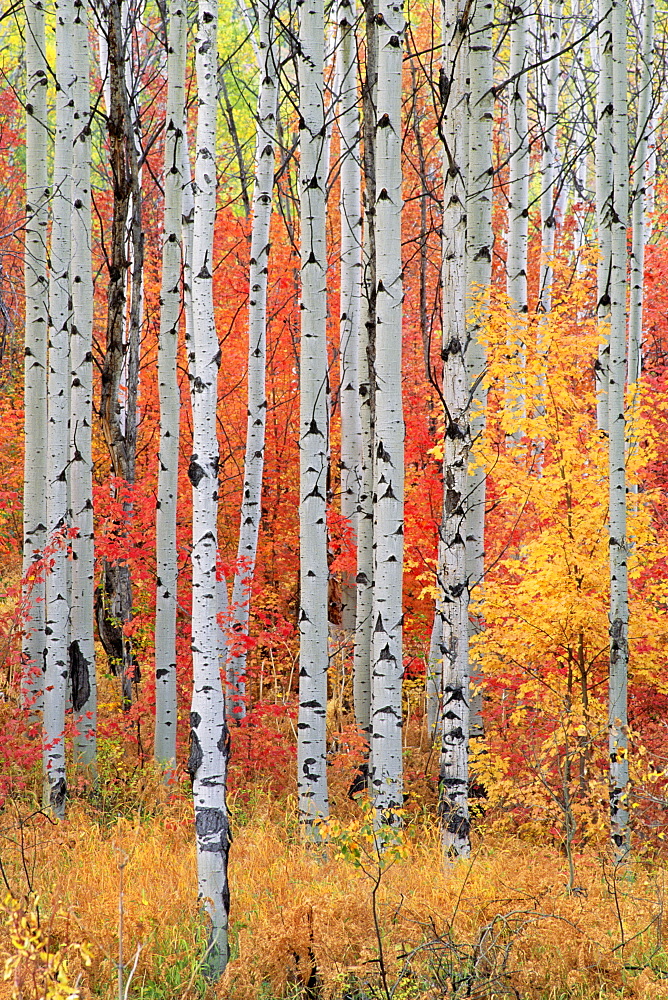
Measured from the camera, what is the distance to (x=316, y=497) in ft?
20.2

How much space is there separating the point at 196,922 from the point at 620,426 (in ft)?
14.9

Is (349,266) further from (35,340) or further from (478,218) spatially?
(35,340)

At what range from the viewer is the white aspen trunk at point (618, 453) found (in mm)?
6105

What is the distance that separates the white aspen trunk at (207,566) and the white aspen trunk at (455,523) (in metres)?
1.89

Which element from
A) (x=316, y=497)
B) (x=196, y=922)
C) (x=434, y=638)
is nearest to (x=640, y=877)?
(x=196, y=922)

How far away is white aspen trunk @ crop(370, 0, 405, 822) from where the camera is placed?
18.3 feet

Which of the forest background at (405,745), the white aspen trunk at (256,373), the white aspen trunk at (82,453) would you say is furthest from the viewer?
the white aspen trunk at (256,373)

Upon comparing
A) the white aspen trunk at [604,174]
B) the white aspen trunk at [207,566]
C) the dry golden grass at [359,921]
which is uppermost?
the white aspen trunk at [604,174]

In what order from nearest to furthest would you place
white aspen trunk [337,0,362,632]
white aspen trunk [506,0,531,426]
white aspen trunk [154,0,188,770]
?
1. white aspen trunk [154,0,188,770]
2. white aspen trunk [337,0,362,632]
3. white aspen trunk [506,0,531,426]

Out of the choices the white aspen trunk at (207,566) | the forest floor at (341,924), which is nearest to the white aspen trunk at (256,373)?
the forest floor at (341,924)

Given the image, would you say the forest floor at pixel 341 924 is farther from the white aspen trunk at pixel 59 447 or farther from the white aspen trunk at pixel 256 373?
the white aspen trunk at pixel 256 373

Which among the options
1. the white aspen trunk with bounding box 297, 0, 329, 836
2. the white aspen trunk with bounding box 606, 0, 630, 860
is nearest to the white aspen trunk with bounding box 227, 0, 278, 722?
the white aspen trunk with bounding box 297, 0, 329, 836

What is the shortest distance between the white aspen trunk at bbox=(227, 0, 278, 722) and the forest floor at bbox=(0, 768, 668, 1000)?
282 cm

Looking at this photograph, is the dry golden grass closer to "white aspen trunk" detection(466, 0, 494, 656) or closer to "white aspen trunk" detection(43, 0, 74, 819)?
"white aspen trunk" detection(43, 0, 74, 819)
